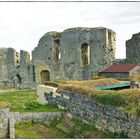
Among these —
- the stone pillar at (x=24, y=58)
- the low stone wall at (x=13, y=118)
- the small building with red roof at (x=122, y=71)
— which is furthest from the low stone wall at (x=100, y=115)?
the stone pillar at (x=24, y=58)

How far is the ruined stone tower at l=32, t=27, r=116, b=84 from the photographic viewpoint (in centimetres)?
3262

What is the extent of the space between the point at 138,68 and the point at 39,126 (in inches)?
383

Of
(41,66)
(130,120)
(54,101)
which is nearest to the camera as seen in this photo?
(130,120)

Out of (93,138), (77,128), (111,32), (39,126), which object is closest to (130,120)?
(93,138)

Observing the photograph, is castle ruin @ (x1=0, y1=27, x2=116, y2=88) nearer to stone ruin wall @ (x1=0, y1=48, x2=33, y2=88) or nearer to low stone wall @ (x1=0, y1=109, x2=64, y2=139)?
stone ruin wall @ (x1=0, y1=48, x2=33, y2=88)

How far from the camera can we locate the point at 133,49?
30.1m

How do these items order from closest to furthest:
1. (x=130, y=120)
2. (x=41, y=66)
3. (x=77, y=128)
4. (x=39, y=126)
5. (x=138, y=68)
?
(x=130, y=120) < (x=77, y=128) < (x=39, y=126) < (x=138, y=68) < (x=41, y=66)

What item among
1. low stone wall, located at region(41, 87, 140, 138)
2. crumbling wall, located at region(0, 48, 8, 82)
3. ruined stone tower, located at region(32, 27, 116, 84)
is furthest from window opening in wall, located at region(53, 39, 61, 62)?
low stone wall, located at region(41, 87, 140, 138)

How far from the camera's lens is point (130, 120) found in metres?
12.7

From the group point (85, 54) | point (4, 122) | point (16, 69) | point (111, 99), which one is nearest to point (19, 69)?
point (16, 69)

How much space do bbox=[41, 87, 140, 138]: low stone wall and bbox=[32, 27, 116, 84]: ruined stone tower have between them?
14.2 metres

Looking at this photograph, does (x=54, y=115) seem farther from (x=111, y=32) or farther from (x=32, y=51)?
(x=32, y=51)

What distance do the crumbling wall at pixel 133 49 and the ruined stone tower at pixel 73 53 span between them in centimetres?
234

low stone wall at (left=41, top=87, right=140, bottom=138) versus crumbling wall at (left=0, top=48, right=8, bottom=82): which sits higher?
crumbling wall at (left=0, top=48, right=8, bottom=82)
